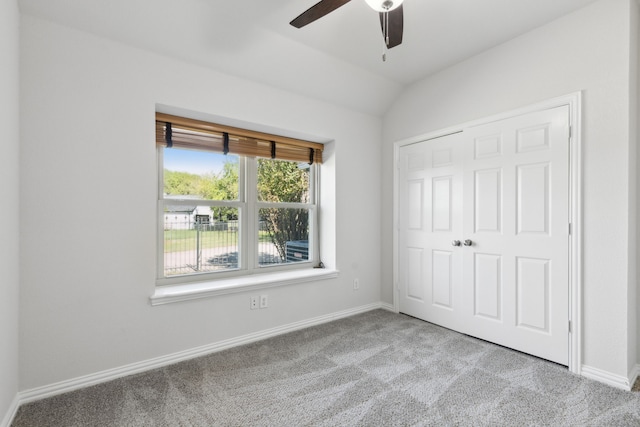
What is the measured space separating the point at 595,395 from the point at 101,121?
3.65 meters

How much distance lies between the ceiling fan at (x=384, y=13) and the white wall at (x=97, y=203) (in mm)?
1183

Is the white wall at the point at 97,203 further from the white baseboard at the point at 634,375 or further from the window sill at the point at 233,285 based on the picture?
the white baseboard at the point at 634,375

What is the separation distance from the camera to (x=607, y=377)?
2.07 meters

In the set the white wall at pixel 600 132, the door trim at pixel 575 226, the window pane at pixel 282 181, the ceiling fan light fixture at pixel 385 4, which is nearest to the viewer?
the ceiling fan light fixture at pixel 385 4

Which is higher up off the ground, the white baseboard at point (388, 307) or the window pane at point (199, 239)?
the window pane at point (199, 239)

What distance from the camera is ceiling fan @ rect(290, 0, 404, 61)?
1581 mm

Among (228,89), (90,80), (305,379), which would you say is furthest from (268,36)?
(305,379)

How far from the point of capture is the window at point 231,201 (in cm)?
266

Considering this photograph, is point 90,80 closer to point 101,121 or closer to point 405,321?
point 101,121

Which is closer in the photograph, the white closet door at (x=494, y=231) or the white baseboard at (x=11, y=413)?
the white baseboard at (x=11, y=413)

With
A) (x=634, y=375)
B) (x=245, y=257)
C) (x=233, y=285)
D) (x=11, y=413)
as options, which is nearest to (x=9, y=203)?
(x=11, y=413)

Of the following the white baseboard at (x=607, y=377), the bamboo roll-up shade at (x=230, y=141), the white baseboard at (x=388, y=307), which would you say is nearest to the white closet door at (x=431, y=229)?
the white baseboard at (x=388, y=307)

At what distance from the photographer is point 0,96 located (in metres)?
1.52

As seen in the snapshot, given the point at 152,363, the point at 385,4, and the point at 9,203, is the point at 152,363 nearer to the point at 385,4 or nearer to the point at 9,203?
the point at 9,203
